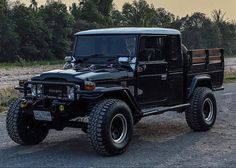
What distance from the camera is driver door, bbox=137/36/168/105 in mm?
9182

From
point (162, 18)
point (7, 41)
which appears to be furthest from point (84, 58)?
point (162, 18)

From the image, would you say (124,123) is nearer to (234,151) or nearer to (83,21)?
(234,151)

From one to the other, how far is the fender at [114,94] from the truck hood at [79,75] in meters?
0.23

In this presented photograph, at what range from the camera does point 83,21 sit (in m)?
77.0

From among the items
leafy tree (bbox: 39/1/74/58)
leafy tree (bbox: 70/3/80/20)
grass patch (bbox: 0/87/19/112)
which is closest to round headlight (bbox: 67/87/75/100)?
grass patch (bbox: 0/87/19/112)

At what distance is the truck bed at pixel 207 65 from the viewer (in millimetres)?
10492

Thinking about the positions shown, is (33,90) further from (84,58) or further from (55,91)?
(84,58)

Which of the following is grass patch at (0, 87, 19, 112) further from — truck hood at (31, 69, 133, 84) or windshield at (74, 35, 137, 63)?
truck hood at (31, 69, 133, 84)

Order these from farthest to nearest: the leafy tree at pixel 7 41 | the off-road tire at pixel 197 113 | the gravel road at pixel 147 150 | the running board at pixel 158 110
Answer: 1. the leafy tree at pixel 7 41
2. the off-road tire at pixel 197 113
3. the running board at pixel 158 110
4. the gravel road at pixel 147 150

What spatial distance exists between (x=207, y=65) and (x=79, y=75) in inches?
147

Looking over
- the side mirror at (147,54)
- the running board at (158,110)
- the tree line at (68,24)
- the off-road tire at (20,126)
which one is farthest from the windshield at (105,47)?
the tree line at (68,24)

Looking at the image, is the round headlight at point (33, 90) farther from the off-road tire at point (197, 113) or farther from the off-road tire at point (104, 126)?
the off-road tire at point (197, 113)

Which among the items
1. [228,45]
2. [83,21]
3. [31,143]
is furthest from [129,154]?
[228,45]

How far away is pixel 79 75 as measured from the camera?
8227 millimetres
